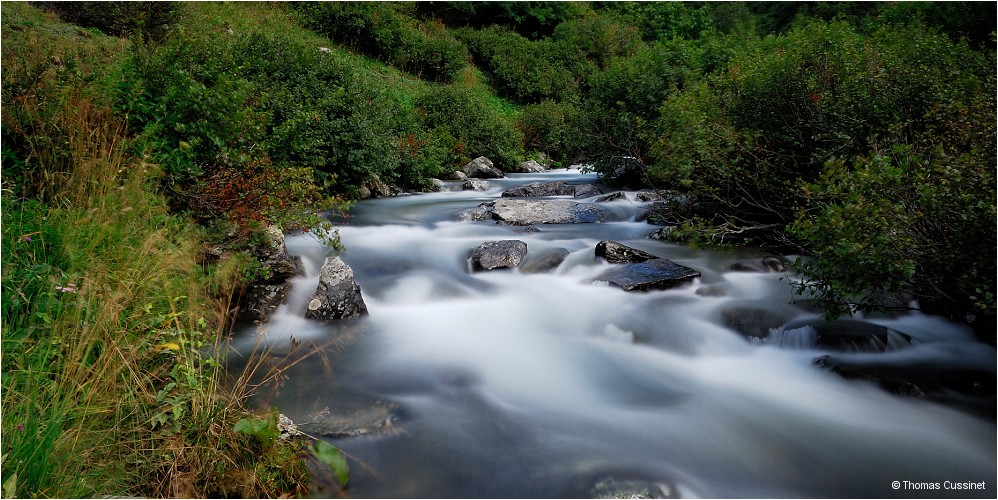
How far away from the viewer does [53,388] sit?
2.49 meters

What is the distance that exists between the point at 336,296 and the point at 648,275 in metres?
3.63

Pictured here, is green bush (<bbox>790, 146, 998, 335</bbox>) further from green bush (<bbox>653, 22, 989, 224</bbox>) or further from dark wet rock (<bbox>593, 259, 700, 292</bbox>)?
dark wet rock (<bbox>593, 259, 700, 292</bbox>)

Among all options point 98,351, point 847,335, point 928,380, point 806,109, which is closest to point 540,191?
point 806,109

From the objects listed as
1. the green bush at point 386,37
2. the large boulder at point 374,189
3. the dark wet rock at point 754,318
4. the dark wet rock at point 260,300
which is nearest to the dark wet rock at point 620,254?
the dark wet rock at point 754,318

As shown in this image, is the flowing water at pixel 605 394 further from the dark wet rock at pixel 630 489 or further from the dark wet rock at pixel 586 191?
the dark wet rock at pixel 586 191

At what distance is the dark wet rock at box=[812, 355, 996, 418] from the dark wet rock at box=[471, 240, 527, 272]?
12.3 feet

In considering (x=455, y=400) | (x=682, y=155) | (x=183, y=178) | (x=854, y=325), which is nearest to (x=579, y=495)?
(x=455, y=400)

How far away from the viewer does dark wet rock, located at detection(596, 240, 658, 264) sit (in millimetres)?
7355

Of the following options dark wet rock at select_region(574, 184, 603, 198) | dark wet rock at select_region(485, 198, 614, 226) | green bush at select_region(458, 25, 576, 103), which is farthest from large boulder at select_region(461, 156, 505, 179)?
green bush at select_region(458, 25, 576, 103)

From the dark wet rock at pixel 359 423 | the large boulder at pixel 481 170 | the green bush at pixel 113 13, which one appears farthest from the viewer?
the large boulder at pixel 481 170

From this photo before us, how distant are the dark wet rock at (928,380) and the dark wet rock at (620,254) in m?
2.76

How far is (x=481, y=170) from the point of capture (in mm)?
16328

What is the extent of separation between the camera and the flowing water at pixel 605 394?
3438 millimetres

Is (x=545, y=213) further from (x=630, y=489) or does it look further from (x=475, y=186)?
(x=630, y=489)
